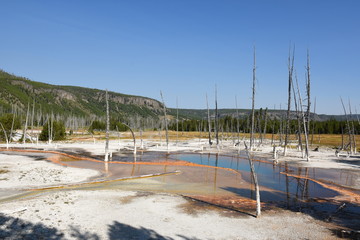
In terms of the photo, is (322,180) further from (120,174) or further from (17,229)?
(17,229)

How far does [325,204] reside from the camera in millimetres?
18719

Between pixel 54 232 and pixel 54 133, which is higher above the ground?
pixel 54 133

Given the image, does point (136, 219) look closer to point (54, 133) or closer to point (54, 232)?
point (54, 232)

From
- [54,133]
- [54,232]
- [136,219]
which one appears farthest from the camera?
[54,133]

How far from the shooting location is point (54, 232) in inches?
493

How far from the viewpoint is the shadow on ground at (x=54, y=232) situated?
39.5ft

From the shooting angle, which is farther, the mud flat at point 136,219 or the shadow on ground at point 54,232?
the mud flat at point 136,219

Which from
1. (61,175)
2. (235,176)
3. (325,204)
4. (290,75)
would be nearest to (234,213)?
(325,204)

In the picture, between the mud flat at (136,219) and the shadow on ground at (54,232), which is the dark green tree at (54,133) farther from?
the shadow on ground at (54,232)

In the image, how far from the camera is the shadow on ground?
12039 mm

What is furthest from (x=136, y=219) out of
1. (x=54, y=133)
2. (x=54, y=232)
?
(x=54, y=133)

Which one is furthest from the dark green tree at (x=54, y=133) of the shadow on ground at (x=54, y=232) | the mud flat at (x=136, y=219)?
the shadow on ground at (x=54, y=232)

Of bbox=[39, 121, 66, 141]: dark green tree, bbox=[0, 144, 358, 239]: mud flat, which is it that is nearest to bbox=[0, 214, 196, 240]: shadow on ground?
bbox=[0, 144, 358, 239]: mud flat

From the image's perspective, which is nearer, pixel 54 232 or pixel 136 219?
pixel 54 232
